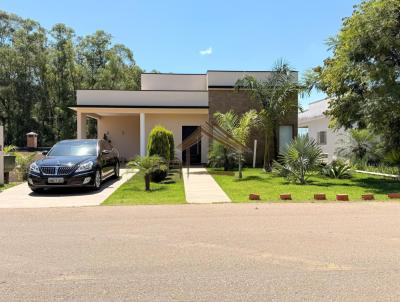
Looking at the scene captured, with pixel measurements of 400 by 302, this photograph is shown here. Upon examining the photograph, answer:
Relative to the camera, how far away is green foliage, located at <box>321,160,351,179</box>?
17.2m

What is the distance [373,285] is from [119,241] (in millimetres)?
3849

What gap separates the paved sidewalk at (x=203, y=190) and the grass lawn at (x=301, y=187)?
0.83ft

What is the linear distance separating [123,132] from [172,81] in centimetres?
452

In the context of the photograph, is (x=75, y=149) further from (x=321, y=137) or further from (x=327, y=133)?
(x=321, y=137)

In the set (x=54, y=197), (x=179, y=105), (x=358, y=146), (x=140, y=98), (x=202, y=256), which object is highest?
(x=140, y=98)

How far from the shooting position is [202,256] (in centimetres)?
584

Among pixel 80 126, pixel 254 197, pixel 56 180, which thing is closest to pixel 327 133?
pixel 80 126

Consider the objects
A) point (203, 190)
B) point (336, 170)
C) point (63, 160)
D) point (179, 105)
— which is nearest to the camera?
point (63, 160)

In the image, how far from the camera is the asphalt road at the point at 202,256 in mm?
4516

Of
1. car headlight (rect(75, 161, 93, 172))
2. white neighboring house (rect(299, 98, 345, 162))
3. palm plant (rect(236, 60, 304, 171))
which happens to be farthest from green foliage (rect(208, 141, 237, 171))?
car headlight (rect(75, 161, 93, 172))

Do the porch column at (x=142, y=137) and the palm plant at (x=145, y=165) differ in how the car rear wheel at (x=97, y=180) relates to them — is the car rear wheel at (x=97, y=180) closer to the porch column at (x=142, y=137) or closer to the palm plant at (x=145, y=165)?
the palm plant at (x=145, y=165)

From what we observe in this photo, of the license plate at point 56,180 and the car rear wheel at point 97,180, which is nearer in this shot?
the license plate at point 56,180

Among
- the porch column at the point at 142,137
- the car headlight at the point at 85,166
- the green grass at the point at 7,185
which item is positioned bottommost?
the green grass at the point at 7,185

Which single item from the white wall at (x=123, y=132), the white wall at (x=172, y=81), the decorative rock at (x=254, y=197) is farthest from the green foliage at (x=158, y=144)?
the white wall at (x=172, y=81)
